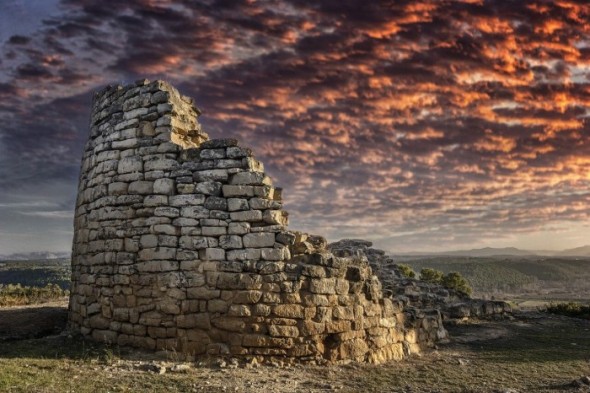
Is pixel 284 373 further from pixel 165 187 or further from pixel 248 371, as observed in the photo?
pixel 165 187

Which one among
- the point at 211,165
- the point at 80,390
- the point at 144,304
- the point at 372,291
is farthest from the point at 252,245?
the point at 80,390

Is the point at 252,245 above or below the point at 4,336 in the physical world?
above

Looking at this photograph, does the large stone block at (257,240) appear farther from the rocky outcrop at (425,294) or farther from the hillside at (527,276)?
the hillside at (527,276)

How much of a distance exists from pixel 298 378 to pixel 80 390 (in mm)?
3386

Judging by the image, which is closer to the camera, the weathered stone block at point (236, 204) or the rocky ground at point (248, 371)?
the rocky ground at point (248, 371)

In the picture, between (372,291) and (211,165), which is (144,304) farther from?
(372,291)

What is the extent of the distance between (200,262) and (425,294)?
12.8 meters

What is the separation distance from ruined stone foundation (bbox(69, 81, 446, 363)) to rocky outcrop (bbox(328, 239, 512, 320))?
7.77 meters

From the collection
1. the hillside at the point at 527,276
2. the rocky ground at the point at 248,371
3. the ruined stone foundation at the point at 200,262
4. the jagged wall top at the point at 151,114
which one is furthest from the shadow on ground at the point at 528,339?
the hillside at the point at 527,276

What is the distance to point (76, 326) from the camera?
10.7 meters

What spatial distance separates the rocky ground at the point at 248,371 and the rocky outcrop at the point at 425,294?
544 cm

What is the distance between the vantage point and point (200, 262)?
9.14m

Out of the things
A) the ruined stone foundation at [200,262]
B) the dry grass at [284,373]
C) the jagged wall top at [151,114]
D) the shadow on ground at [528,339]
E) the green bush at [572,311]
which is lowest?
the green bush at [572,311]

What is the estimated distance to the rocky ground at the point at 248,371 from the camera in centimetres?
701
